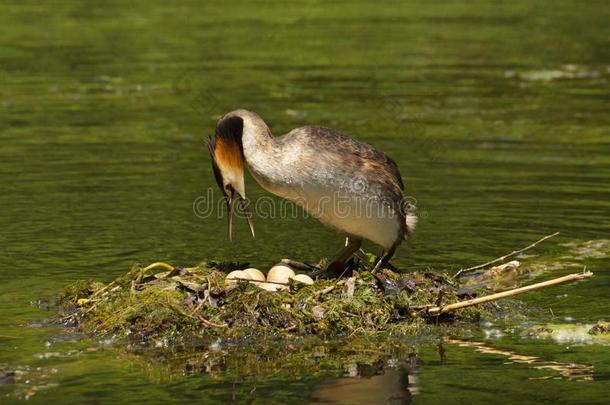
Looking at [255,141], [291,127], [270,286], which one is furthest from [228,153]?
[291,127]

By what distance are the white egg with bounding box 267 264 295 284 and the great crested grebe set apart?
1.64ft

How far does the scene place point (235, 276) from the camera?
9.64 metres

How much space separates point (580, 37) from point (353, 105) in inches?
274

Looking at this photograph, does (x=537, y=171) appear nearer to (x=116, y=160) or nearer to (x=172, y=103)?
(x=116, y=160)

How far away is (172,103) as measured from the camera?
1988cm

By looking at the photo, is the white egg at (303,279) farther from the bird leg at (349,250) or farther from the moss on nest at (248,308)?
the bird leg at (349,250)

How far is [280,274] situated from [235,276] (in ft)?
1.39

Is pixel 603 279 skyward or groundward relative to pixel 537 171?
groundward

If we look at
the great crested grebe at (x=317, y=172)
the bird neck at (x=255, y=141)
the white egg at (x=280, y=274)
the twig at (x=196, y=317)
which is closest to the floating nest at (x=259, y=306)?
the twig at (x=196, y=317)

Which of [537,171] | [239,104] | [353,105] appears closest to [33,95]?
[239,104]

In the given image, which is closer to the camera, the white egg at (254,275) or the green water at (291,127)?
the green water at (291,127)

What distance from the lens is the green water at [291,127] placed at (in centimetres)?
845

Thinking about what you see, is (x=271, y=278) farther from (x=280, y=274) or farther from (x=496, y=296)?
(x=496, y=296)

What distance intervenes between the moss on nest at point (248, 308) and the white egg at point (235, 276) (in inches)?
2.2
